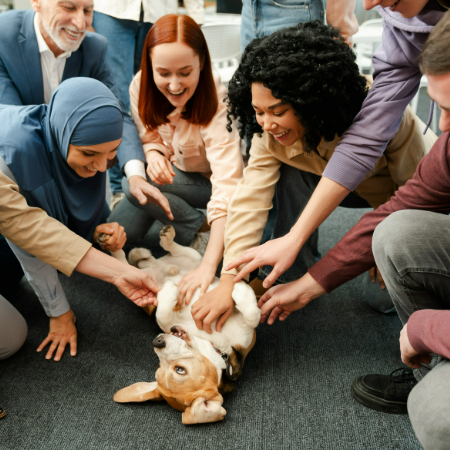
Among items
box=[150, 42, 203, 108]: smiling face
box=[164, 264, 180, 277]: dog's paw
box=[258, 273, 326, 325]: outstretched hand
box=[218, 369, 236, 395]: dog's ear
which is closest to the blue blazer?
box=[150, 42, 203, 108]: smiling face

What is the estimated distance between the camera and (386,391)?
1.21 m

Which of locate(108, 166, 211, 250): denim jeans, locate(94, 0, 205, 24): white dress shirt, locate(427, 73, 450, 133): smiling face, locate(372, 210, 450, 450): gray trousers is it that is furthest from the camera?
locate(94, 0, 205, 24): white dress shirt

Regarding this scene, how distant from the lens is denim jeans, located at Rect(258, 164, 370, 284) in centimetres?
154

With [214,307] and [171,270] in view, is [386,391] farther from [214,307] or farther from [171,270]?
[171,270]

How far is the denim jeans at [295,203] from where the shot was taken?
1542mm

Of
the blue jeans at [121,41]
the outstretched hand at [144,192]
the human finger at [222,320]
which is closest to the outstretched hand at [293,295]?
the human finger at [222,320]

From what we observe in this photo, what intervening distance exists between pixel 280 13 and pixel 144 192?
833mm

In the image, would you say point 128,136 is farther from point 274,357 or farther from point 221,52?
point 221,52

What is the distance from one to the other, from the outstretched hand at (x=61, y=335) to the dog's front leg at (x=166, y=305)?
0.39 m

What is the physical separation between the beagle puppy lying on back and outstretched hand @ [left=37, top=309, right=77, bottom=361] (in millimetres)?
324

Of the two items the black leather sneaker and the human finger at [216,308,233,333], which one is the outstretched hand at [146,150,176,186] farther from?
the black leather sneaker

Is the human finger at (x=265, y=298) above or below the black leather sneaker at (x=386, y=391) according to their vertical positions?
above

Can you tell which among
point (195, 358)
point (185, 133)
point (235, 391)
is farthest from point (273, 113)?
point (235, 391)

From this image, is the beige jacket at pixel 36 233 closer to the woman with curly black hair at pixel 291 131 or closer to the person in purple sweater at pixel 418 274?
the woman with curly black hair at pixel 291 131
